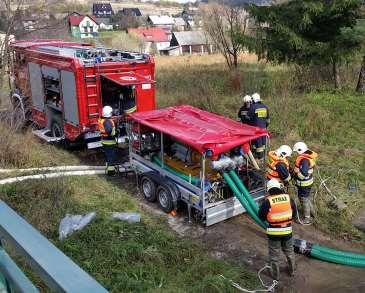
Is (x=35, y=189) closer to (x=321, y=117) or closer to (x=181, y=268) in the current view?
(x=181, y=268)

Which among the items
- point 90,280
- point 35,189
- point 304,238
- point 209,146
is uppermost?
point 90,280

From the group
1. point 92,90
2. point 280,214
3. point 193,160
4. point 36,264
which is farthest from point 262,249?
point 36,264

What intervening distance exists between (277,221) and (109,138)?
4842 millimetres

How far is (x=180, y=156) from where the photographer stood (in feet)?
26.7

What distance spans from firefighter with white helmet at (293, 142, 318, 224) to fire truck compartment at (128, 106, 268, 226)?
0.67 m

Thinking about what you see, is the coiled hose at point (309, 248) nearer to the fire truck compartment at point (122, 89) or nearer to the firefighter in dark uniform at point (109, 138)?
the firefighter in dark uniform at point (109, 138)

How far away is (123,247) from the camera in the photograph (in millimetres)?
5836

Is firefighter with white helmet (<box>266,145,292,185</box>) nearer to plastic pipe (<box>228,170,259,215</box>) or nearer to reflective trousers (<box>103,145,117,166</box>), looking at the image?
plastic pipe (<box>228,170,259,215</box>)

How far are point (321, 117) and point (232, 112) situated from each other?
2822mm

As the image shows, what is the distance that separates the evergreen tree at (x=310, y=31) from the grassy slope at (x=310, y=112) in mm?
1279

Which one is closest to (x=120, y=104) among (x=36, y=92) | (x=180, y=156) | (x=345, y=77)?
(x=36, y=92)

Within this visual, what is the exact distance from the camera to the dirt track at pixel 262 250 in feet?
18.6

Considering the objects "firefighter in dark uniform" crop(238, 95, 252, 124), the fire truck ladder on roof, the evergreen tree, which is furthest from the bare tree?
the fire truck ladder on roof

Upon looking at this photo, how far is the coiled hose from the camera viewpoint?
5915 mm
